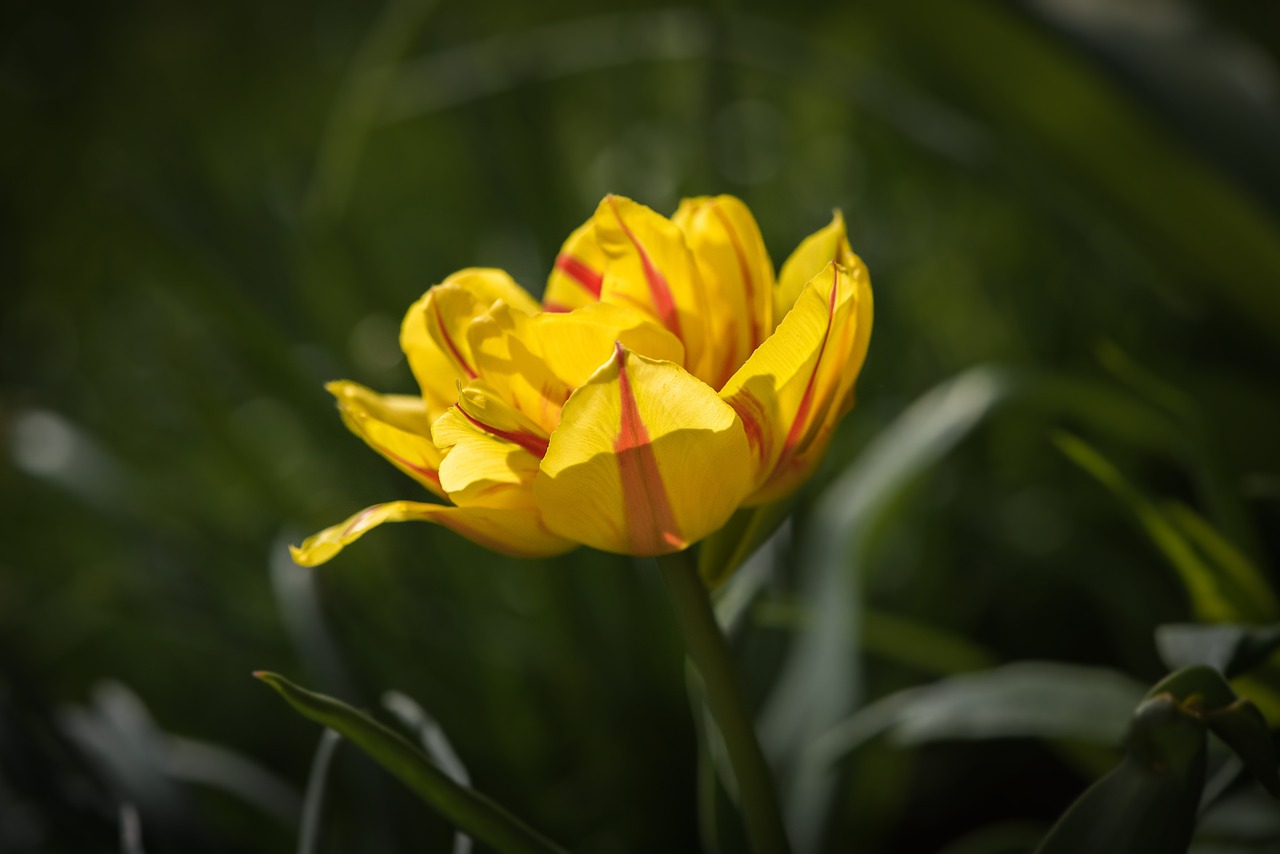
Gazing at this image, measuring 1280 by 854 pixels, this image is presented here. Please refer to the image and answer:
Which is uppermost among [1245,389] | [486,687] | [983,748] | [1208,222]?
[1208,222]

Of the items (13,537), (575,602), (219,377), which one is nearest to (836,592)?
(575,602)

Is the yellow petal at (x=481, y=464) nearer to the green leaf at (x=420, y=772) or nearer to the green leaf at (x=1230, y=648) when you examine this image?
the green leaf at (x=420, y=772)

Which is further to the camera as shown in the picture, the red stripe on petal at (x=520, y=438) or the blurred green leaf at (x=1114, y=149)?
the blurred green leaf at (x=1114, y=149)

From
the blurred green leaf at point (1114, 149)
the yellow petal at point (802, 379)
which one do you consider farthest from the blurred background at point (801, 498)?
the yellow petal at point (802, 379)

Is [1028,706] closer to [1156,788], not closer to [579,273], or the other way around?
[1156,788]

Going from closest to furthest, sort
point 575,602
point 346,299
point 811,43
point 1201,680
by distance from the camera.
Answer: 1. point 1201,680
2. point 575,602
3. point 811,43
4. point 346,299

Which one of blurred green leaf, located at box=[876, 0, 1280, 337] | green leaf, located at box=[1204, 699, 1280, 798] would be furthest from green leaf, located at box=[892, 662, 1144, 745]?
blurred green leaf, located at box=[876, 0, 1280, 337]

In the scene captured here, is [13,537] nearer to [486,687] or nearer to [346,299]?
[346,299]

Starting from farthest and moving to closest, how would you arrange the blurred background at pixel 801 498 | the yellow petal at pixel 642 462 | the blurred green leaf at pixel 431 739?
the blurred background at pixel 801 498, the blurred green leaf at pixel 431 739, the yellow petal at pixel 642 462
